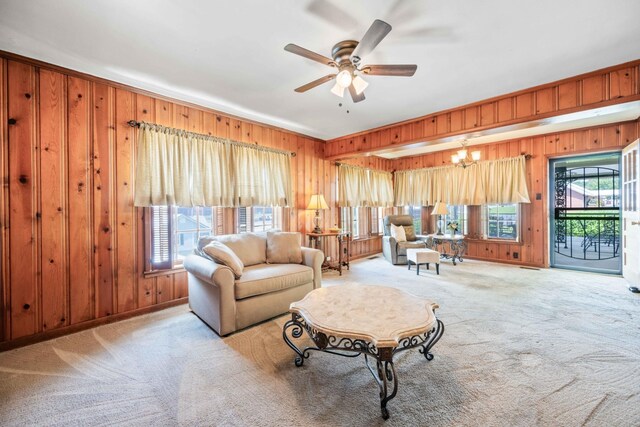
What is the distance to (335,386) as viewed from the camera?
176 cm

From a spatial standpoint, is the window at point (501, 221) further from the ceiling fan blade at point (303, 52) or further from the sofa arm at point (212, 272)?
the sofa arm at point (212, 272)

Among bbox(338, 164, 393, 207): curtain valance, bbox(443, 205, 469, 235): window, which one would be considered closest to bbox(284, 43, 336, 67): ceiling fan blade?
bbox(338, 164, 393, 207): curtain valance

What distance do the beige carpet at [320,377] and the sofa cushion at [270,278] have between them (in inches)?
14.6

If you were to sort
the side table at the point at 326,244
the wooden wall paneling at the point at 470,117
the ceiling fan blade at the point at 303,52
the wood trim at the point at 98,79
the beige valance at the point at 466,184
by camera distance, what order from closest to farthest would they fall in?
the ceiling fan blade at the point at 303,52, the wood trim at the point at 98,79, the wooden wall paneling at the point at 470,117, the side table at the point at 326,244, the beige valance at the point at 466,184

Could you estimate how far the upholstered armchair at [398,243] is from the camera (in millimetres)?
5371

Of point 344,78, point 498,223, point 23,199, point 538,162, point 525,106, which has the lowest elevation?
point 498,223

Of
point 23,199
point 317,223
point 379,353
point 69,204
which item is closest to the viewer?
point 379,353

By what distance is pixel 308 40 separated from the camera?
2107 millimetres

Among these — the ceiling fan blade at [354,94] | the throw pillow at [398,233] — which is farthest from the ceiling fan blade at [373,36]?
the throw pillow at [398,233]

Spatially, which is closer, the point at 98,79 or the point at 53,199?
the point at 53,199

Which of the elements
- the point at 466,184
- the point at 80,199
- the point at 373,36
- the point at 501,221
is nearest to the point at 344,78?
the point at 373,36

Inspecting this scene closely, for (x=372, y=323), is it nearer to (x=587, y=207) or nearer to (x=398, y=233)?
(x=398, y=233)

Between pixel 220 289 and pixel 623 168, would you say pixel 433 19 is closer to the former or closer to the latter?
pixel 220 289

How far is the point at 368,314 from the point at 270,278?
1259 mm
